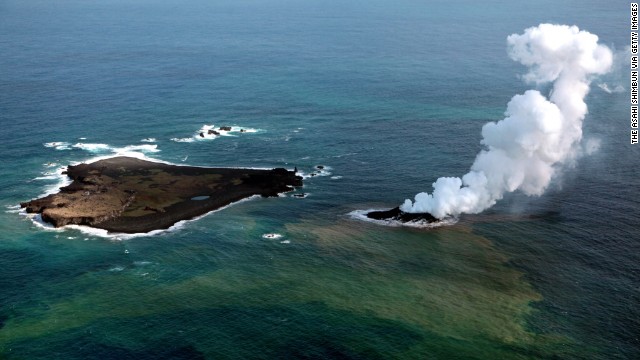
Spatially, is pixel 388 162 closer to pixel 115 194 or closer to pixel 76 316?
pixel 115 194

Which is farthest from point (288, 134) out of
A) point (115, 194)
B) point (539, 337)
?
point (539, 337)

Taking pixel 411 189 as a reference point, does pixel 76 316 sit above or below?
below

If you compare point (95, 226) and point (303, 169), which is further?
point (303, 169)

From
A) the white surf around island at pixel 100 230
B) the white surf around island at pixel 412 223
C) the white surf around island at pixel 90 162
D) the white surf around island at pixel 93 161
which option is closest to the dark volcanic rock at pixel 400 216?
the white surf around island at pixel 412 223

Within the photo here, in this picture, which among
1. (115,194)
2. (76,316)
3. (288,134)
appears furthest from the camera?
(288,134)

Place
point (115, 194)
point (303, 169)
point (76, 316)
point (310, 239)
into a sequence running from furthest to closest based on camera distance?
point (303, 169) < point (115, 194) < point (310, 239) < point (76, 316)

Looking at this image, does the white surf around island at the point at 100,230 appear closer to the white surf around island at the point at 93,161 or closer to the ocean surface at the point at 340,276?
the white surf around island at the point at 93,161
